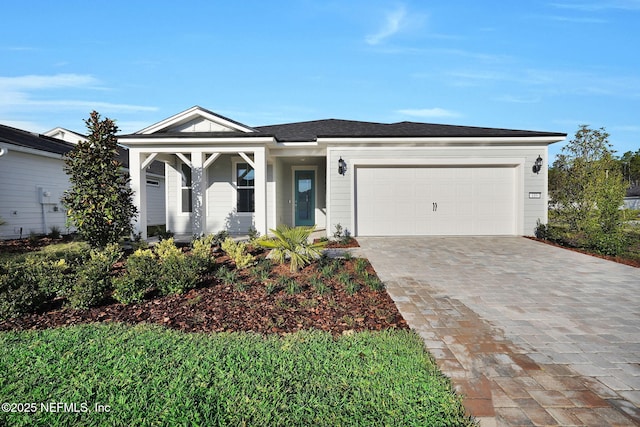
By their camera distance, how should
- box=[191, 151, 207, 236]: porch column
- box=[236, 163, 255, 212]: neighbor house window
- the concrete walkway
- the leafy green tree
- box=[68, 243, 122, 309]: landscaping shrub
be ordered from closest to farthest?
the concrete walkway
box=[68, 243, 122, 309]: landscaping shrub
the leafy green tree
box=[191, 151, 207, 236]: porch column
box=[236, 163, 255, 212]: neighbor house window

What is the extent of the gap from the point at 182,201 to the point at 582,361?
1161 centimetres

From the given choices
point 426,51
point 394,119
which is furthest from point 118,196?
point 394,119

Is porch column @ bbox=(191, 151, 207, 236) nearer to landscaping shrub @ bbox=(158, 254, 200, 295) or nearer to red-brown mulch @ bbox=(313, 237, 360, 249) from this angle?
red-brown mulch @ bbox=(313, 237, 360, 249)

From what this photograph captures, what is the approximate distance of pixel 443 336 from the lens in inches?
123

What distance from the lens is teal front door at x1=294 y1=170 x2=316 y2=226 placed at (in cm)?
1239

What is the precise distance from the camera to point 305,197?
12477 millimetres

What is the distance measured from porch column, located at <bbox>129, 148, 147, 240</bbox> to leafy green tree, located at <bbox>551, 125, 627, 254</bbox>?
479 inches

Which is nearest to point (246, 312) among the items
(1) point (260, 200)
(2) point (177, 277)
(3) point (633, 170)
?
(2) point (177, 277)

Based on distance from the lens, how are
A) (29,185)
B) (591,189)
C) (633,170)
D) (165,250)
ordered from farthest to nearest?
1. (633,170)
2. (29,185)
3. (591,189)
4. (165,250)

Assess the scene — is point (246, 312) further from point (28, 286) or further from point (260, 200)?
point (260, 200)

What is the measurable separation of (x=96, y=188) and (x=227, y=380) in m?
6.33

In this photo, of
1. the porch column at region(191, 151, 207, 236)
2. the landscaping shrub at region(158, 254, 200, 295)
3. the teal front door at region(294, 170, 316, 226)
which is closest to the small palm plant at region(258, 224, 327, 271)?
the landscaping shrub at region(158, 254, 200, 295)

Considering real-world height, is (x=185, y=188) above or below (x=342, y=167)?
below

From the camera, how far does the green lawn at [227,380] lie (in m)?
1.98
